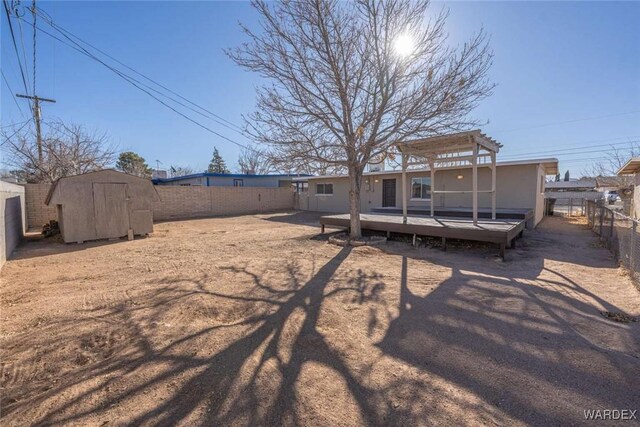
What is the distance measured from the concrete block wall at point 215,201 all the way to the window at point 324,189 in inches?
110

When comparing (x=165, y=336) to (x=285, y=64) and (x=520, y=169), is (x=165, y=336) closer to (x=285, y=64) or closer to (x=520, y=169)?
(x=285, y=64)

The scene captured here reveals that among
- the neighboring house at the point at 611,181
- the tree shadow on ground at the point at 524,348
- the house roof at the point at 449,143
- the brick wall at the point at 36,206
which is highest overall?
the house roof at the point at 449,143

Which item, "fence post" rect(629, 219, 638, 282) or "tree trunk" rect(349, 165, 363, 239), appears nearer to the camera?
"fence post" rect(629, 219, 638, 282)

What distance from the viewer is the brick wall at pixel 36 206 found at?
11391 mm

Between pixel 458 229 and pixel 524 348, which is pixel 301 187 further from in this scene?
pixel 524 348

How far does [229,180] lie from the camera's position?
70.9ft

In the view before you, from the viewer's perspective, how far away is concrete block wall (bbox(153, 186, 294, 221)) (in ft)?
51.5

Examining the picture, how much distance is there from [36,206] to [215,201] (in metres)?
7.73

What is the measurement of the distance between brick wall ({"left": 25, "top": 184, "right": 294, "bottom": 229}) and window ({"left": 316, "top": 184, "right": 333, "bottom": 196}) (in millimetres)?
2782

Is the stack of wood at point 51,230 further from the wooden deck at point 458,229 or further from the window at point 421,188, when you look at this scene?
the window at point 421,188

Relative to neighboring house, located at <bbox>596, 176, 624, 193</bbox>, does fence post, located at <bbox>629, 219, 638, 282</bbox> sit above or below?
below

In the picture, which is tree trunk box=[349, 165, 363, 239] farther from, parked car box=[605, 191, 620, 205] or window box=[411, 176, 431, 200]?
parked car box=[605, 191, 620, 205]

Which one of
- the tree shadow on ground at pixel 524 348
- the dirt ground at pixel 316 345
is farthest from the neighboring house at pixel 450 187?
the tree shadow on ground at pixel 524 348

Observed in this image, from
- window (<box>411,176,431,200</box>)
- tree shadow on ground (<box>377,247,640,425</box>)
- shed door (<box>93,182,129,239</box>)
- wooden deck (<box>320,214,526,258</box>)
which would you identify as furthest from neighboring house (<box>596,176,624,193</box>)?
shed door (<box>93,182,129,239</box>)
